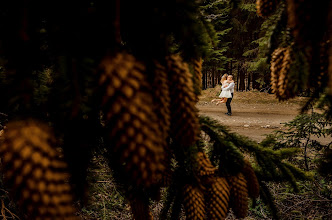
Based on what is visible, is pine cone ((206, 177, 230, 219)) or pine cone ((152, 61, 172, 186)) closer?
pine cone ((152, 61, 172, 186))

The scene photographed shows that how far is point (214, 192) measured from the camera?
822mm

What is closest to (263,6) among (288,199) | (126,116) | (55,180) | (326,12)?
(326,12)

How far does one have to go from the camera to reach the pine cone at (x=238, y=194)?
87 centimetres

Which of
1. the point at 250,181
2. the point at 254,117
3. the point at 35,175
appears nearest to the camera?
the point at 35,175

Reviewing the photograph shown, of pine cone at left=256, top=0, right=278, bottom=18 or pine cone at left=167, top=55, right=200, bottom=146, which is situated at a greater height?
pine cone at left=256, top=0, right=278, bottom=18

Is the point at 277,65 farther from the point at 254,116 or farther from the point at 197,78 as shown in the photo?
the point at 254,116

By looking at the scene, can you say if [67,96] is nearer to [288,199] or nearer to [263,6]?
[263,6]

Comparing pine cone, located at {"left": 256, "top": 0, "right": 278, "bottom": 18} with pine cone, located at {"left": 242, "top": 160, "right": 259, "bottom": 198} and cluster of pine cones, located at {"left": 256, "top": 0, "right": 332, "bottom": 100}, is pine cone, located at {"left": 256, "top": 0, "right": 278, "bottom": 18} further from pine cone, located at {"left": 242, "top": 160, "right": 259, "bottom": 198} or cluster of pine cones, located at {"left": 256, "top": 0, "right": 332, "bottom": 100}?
pine cone, located at {"left": 242, "top": 160, "right": 259, "bottom": 198}

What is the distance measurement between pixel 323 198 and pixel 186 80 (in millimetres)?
3060

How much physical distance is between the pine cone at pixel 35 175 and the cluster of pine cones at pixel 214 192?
1.81ft

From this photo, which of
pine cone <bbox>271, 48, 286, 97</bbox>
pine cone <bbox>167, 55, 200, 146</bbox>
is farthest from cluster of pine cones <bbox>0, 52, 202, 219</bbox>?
pine cone <bbox>271, 48, 286, 97</bbox>

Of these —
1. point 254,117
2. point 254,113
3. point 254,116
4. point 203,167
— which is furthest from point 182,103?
point 254,113

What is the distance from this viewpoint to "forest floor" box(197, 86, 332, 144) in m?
6.60

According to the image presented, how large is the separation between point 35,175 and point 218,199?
708 mm
